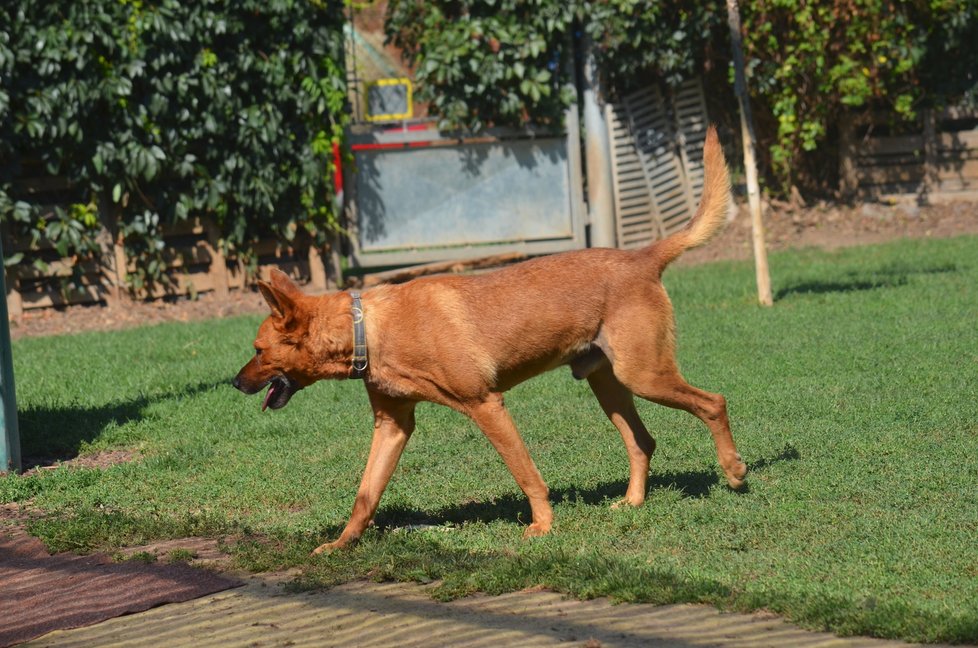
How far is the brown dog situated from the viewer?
6020mm

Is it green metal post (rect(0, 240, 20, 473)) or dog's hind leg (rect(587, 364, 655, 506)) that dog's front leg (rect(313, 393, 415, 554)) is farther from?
green metal post (rect(0, 240, 20, 473))

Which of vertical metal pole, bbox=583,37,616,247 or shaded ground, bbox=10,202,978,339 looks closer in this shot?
shaded ground, bbox=10,202,978,339

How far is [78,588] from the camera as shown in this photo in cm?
572

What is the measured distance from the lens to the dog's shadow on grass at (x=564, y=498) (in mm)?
6555

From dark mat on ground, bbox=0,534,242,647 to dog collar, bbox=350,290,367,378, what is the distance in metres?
1.18

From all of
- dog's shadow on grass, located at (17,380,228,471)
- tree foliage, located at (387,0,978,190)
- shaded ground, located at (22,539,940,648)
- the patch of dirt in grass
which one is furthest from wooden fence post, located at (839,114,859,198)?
shaded ground, located at (22,539,940,648)

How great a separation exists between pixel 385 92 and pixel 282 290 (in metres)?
12.0

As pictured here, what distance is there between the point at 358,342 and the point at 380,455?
27.0 inches

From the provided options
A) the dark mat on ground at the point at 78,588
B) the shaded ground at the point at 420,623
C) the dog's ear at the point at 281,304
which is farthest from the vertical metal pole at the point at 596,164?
the shaded ground at the point at 420,623

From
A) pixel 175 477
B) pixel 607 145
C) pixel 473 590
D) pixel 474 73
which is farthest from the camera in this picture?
pixel 607 145

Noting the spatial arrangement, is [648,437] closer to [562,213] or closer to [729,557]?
[729,557]

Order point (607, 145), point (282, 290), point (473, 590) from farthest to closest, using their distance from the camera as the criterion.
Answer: point (607, 145) < point (282, 290) < point (473, 590)

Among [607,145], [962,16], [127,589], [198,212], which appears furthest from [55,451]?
[962,16]

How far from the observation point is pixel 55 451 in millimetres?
8578
